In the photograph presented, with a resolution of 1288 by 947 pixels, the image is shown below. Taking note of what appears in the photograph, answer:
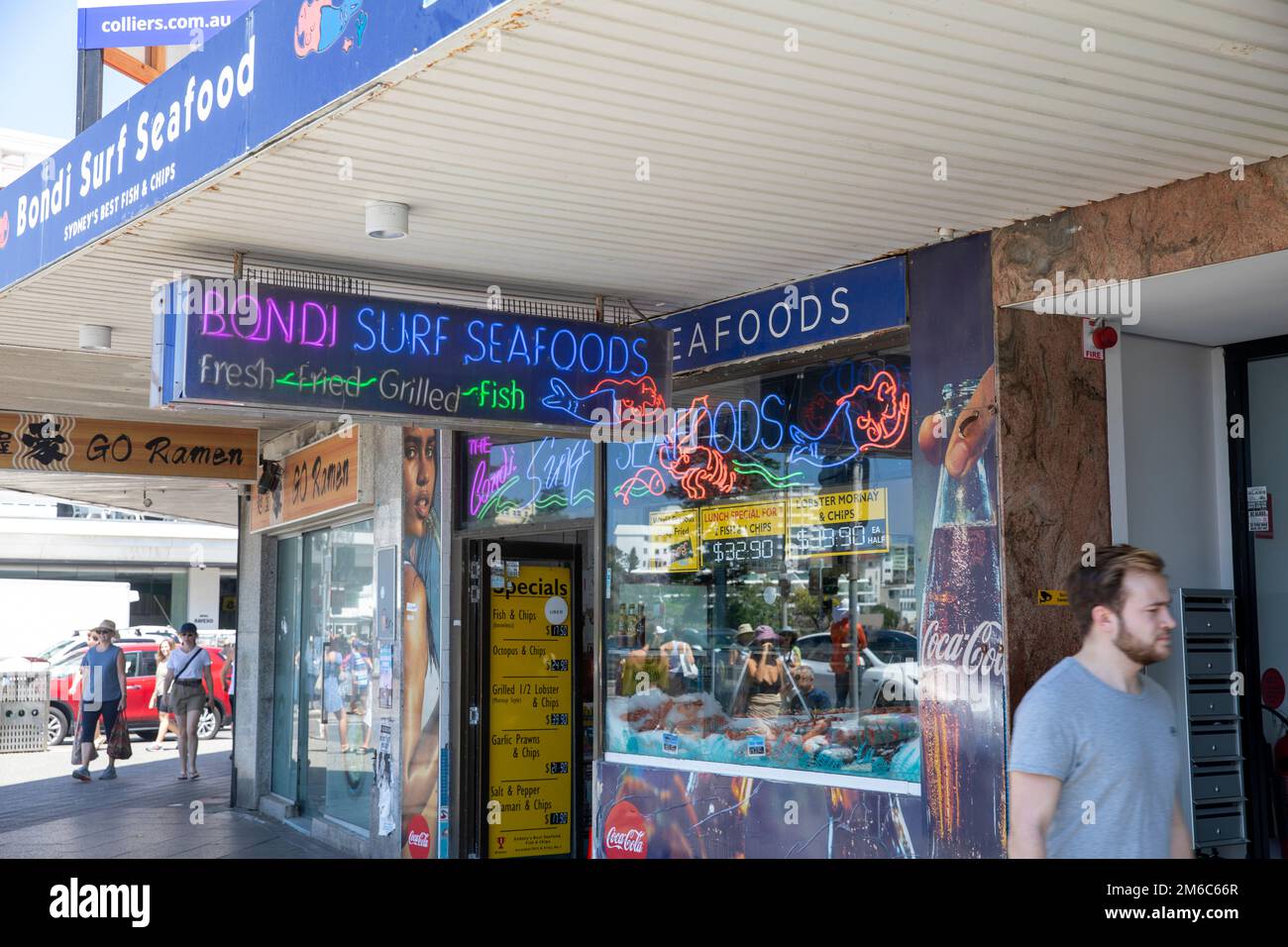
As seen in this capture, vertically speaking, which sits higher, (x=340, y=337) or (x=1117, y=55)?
(x=1117, y=55)

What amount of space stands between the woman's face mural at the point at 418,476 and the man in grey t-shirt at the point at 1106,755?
660 cm

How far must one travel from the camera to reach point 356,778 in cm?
1039

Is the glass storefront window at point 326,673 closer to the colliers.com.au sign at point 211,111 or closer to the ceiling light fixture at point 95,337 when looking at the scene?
the ceiling light fixture at point 95,337

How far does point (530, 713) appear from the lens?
9.09m

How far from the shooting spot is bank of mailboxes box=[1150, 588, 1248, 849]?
5.51m

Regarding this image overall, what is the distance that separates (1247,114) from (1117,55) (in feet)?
2.24

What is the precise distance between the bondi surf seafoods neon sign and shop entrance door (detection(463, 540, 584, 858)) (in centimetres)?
329

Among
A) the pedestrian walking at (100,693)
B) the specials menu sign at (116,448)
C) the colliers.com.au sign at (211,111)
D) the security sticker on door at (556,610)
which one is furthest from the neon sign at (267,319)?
the pedestrian walking at (100,693)

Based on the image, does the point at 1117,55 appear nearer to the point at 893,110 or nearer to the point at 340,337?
the point at 893,110

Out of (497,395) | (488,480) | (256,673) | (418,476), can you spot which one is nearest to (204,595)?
(256,673)

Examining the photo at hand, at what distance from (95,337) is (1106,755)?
6102mm

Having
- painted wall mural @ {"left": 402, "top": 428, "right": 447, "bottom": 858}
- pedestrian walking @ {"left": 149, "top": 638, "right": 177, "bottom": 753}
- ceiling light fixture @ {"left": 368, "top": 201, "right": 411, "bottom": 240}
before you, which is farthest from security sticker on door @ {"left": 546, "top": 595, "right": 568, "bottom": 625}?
pedestrian walking @ {"left": 149, "top": 638, "right": 177, "bottom": 753}
